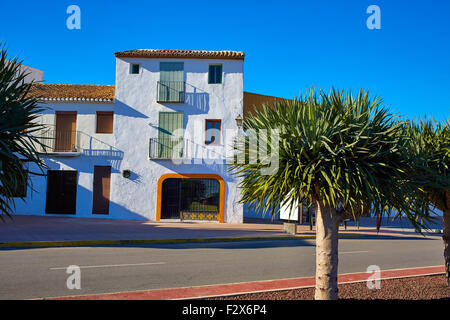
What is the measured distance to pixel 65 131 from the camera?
20.2 meters

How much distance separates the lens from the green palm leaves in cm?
414

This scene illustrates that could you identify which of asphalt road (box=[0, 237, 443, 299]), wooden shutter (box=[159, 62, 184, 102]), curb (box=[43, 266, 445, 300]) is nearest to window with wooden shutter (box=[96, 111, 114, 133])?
wooden shutter (box=[159, 62, 184, 102])

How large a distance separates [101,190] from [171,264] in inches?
491

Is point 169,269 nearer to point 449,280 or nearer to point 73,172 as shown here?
point 449,280

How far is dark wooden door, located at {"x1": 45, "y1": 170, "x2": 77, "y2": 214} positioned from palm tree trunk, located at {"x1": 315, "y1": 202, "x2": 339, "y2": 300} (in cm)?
1799

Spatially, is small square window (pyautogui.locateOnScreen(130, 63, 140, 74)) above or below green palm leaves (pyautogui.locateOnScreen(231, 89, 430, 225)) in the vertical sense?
above

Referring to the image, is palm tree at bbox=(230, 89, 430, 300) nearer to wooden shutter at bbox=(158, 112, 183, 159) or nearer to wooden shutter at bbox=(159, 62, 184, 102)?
wooden shutter at bbox=(158, 112, 183, 159)

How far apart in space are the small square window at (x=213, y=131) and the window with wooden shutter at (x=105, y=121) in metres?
5.46

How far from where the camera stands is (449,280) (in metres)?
6.20

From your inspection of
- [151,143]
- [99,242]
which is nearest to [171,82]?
[151,143]
